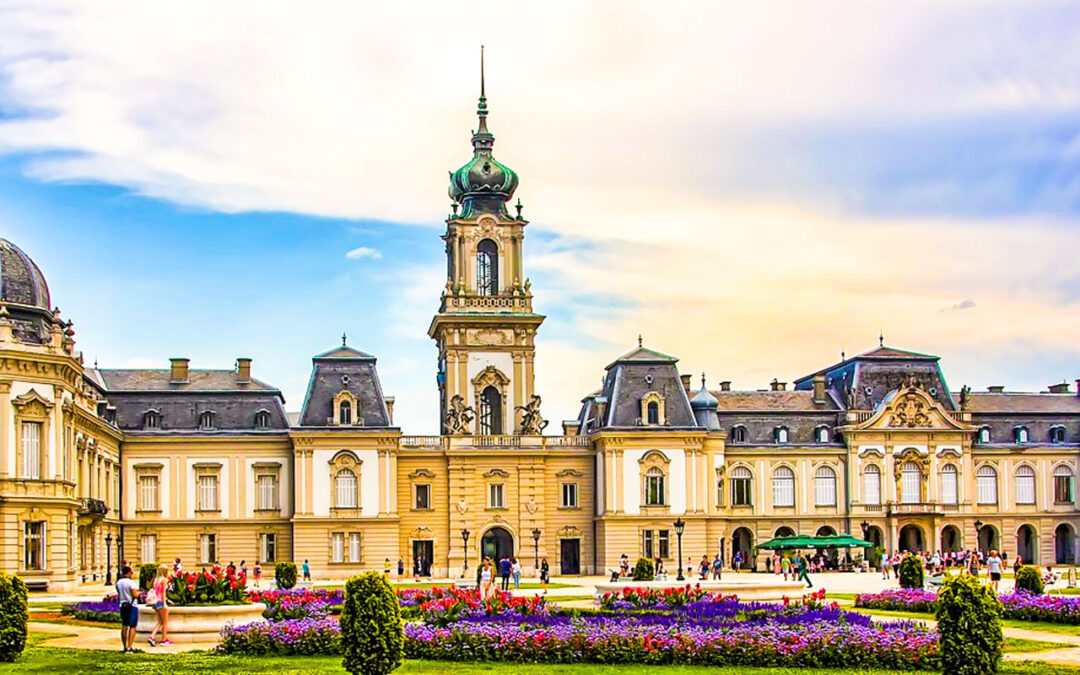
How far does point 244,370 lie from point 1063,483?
45.7m

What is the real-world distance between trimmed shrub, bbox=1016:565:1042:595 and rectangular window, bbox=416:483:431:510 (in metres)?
37.7

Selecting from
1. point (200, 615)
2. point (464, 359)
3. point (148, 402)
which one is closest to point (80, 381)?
point (148, 402)

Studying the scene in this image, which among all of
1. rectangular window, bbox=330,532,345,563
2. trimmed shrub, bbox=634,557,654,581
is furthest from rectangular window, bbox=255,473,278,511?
trimmed shrub, bbox=634,557,654,581

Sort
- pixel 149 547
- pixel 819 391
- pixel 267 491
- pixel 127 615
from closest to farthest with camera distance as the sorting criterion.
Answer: pixel 127 615 < pixel 149 547 < pixel 267 491 < pixel 819 391

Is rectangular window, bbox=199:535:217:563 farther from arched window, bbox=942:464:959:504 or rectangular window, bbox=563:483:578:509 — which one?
arched window, bbox=942:464:959:504

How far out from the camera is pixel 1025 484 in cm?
8738

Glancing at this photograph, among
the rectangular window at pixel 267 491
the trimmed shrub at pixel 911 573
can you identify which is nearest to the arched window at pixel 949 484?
the trimmed shrub at pixel 911 573

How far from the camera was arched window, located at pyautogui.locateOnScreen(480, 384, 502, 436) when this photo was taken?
8419cm

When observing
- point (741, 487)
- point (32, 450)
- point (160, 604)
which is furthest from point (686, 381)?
point (160, 604)

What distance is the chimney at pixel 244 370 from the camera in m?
81.4

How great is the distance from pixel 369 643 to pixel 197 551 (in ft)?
181

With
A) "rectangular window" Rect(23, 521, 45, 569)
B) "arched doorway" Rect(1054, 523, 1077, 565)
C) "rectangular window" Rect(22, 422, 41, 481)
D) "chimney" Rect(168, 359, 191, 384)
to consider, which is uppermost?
"chimney" Rect(168, 359, 191, 384)

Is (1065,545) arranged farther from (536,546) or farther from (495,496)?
(495,496)

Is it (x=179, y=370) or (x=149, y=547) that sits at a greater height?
(x=179, y=370)
